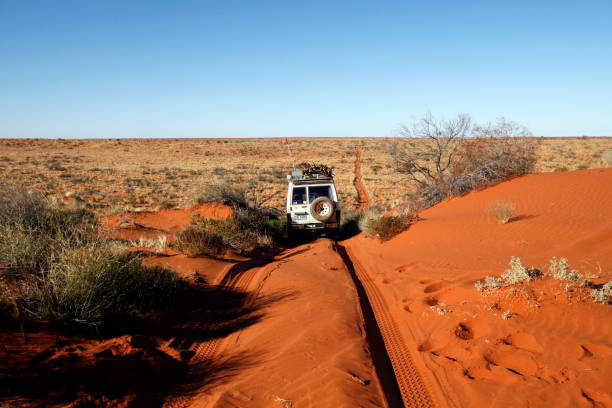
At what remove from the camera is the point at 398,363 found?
437cm

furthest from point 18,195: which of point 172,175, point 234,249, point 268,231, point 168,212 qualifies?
point 172,175

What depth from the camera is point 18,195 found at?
7.73 meters

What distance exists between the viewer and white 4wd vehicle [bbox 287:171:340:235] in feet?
36.4

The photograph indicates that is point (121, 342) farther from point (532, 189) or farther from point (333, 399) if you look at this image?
point (532, 189)

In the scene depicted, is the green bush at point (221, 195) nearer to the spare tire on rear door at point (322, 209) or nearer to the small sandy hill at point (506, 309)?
the spare tire on rear door at point (322, 209)

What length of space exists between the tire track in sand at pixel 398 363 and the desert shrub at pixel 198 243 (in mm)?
4129

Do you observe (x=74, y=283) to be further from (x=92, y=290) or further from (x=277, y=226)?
(x=277, y=226)

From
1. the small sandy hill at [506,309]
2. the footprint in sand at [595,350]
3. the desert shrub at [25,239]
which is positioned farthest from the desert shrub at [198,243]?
the footprint in sand at [595,350]

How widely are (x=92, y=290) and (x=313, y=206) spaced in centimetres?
711

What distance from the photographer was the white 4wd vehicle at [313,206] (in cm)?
1111

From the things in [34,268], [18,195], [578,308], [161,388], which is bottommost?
[161,388]

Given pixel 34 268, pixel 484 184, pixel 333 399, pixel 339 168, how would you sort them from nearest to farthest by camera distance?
1. pixel 333 399
2. pixel 34 268
3. pixel 484 184
4. pixel 339 168

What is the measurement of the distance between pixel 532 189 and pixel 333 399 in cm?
1183

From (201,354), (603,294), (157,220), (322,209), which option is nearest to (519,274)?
(603,294)
